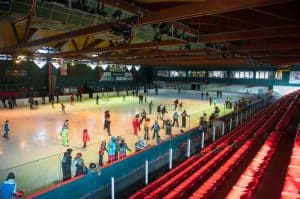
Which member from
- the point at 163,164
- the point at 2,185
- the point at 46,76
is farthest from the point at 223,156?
the point at 46,76

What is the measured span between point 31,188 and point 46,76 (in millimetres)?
32129

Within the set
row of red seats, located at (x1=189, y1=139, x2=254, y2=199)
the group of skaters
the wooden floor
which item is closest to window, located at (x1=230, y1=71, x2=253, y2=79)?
the wooden floor

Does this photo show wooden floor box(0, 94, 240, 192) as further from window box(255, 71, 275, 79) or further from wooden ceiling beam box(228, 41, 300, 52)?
window box(255, 71, 275, 79)

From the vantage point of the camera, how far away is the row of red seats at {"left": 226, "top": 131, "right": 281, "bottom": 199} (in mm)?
6789

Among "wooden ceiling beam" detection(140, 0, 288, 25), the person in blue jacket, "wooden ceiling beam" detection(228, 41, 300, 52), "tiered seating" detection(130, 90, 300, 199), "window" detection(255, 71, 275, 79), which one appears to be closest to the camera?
"wooden ceiling beam" detection(140, 0, 288, 25)

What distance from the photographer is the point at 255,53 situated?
19406mm

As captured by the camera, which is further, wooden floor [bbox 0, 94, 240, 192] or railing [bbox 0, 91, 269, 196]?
wooden floor [bbox 0, 94, 240, 192]

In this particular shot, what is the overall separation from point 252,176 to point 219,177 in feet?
→ 3.58

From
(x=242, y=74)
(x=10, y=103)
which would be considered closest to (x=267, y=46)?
(x=10, y=103)

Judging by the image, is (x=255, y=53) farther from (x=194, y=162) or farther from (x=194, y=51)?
(x=194, y=162)

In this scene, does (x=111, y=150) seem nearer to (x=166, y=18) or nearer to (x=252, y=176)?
(x=252, y=176)

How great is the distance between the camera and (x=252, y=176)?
7867 millimetres

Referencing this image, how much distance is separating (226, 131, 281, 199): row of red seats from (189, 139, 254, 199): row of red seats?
686 millimetres

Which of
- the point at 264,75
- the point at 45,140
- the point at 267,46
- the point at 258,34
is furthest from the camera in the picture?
the point at 264,75
